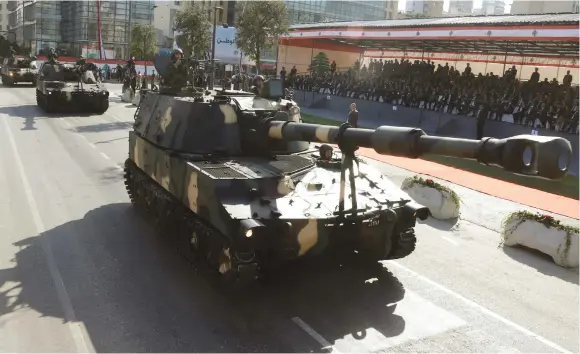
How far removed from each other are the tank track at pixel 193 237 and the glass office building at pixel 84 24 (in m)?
56.6

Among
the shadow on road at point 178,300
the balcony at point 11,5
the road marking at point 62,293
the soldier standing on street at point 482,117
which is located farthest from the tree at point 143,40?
the balcony at point 11,5

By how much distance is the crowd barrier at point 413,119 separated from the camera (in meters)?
19.4

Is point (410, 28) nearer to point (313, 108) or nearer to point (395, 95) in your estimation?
point (395, 95)

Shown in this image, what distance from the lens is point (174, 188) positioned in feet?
26.9

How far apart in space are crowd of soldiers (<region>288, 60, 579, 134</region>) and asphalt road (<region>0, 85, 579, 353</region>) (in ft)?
33.5

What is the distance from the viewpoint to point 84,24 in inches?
2422

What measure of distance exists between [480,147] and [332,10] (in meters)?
64.5

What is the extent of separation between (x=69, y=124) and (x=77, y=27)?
1861 inches

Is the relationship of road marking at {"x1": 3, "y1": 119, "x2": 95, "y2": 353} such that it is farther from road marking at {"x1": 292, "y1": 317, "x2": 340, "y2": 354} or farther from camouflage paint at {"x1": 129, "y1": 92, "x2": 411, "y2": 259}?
road marking at {"x1": 292, "y1": 317, "x2": 340, "y2": 354}

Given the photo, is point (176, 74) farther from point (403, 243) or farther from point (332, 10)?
point (332, 10)

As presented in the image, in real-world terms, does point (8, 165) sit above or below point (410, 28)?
below

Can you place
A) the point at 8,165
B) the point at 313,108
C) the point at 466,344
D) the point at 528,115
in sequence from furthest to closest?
the point at 313,108 → the point at 528,115 → the point at 8,165 → the point at 466,344

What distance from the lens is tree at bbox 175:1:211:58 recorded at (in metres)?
34.1

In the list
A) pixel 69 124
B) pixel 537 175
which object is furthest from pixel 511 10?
pixel 537 175
